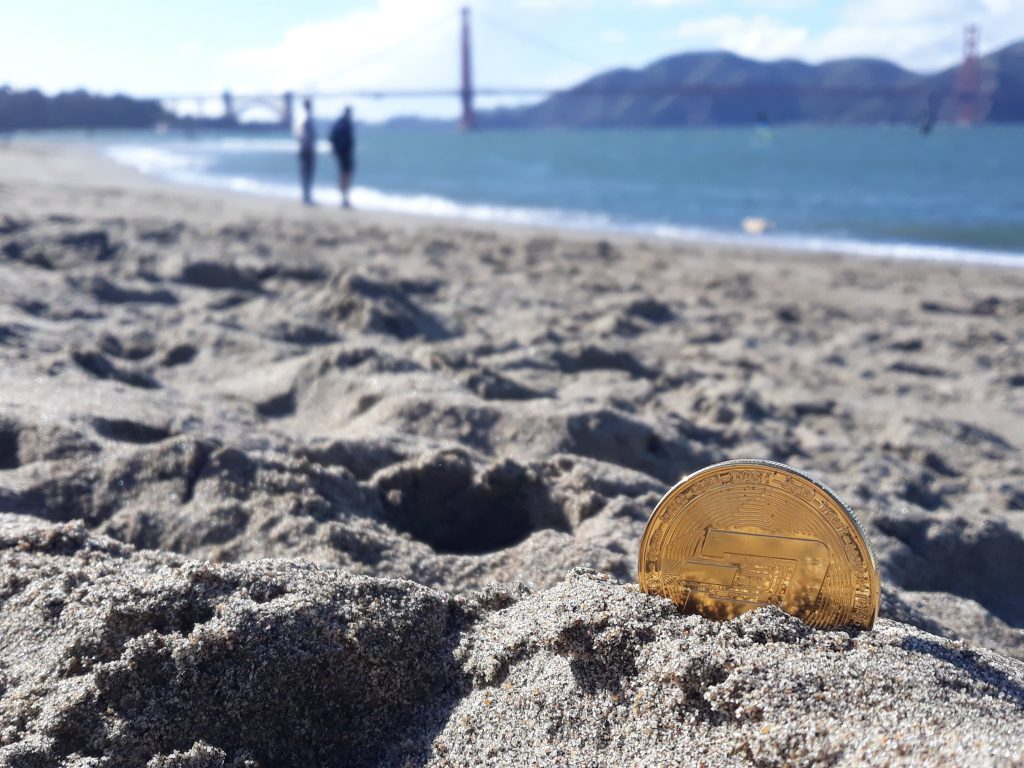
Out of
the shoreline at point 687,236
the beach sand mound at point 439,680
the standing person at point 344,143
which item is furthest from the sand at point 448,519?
the standing person at point 344,143

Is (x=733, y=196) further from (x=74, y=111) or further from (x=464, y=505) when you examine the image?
(x=74, y=111)

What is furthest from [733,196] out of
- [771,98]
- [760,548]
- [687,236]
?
[771,98]

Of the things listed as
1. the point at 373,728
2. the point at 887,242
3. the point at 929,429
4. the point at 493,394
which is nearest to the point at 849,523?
the point at 373,728

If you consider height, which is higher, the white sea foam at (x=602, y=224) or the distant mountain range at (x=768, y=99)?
the distant mountain range at (x=768, y=99)

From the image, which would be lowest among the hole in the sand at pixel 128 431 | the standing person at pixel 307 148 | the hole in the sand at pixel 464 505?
the hole in the sand at pixel 464 505

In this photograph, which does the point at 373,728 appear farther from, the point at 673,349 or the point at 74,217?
the point at 74,217

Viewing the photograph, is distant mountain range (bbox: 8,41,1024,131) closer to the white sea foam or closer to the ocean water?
the ocean water

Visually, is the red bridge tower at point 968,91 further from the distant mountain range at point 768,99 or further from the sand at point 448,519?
the sand at point 448,519
